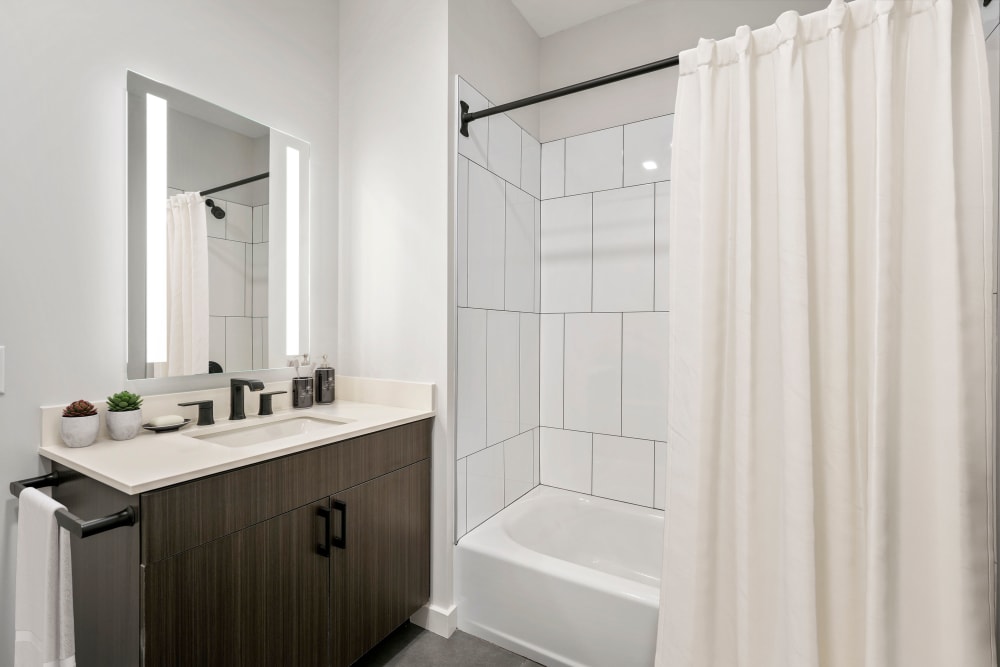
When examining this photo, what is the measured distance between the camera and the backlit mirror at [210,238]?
145cm

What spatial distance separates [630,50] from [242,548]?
2420 mm

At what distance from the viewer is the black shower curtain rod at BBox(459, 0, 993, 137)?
1363 millimetres

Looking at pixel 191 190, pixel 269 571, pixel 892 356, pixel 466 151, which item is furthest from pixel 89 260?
pixel 892 356

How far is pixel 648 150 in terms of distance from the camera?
2131 millimetres

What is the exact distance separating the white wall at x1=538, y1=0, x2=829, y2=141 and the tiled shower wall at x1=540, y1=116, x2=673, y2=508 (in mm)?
86

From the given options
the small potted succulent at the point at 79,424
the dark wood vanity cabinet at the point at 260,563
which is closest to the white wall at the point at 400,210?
the dark wood vanity cabinet at the point at 260,563

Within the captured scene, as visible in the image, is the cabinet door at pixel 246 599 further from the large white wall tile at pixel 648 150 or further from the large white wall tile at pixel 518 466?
the large white wall tile at pixel 648 150

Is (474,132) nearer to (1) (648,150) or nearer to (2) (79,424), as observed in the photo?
(1) (648,150)

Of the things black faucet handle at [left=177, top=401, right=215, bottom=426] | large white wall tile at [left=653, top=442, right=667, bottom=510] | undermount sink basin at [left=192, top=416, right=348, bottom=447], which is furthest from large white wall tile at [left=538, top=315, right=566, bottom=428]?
black faucet handle at [left=177, top=401, right=215, bottom=426]

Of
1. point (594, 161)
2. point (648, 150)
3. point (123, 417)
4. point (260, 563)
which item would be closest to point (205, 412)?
point (123, 417)

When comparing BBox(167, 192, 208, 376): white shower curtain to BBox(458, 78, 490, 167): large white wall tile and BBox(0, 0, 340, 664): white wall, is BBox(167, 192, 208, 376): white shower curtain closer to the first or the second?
BBox(0, 0, 340, 664): white wall

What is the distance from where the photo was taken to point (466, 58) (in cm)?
188

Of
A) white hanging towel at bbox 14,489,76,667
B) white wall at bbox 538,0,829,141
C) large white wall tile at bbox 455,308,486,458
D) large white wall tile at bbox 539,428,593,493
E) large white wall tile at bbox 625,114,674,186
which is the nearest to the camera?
white hanging towel at bbox 14,489,76,667

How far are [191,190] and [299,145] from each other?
0.50m
